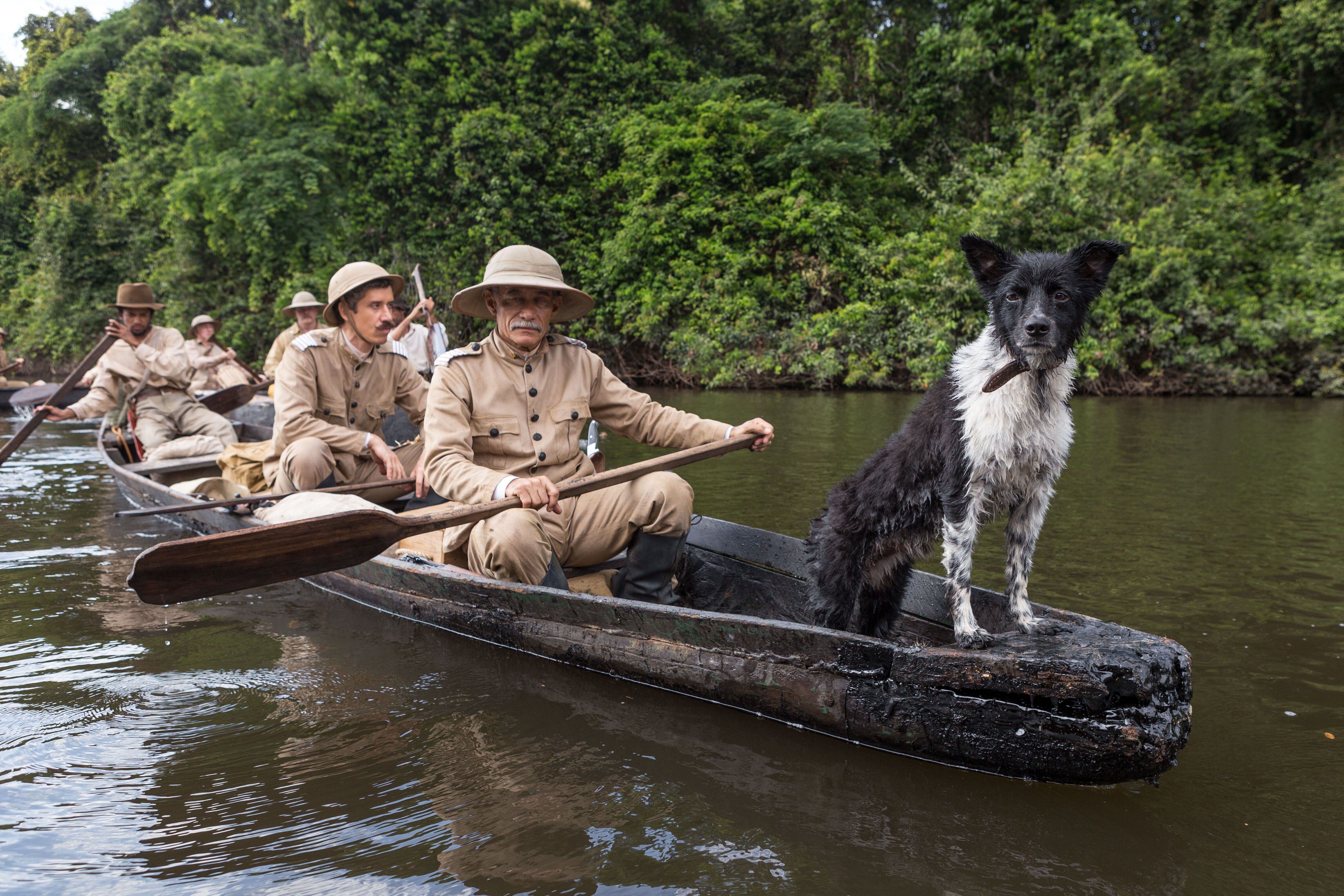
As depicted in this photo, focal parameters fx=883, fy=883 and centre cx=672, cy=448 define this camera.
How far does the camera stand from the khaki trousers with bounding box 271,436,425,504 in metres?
5.28

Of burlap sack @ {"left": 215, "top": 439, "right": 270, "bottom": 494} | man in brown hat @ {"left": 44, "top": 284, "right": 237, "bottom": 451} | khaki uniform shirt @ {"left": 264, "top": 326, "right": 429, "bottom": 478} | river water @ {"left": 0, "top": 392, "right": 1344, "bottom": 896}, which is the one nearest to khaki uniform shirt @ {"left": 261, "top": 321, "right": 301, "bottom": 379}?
man in brown hat @ {"left": 44, "top": 284, "right": 237, "bottom": 451}

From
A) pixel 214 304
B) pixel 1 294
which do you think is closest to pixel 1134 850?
pixel 214 304

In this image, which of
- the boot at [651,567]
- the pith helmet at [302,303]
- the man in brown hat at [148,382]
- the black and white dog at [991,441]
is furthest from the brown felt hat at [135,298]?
the black and white dog at [991,441]

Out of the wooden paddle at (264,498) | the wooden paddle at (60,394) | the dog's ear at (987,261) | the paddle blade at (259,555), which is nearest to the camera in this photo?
the dog's ear at (987,261)

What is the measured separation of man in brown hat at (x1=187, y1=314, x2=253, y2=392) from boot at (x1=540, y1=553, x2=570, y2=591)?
9.09 metres

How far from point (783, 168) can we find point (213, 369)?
1399 cm

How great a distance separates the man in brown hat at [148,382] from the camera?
27.3 feet

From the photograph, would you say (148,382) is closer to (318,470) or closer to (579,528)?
(318,470)

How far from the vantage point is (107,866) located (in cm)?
246

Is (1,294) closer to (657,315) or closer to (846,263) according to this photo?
(657,315)

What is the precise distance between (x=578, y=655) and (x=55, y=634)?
2.76 m

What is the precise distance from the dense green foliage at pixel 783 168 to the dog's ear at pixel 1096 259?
15278 mm

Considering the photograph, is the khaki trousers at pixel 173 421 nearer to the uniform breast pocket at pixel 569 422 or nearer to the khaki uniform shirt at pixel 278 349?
the khaki uniform shirt at pixel 278 349

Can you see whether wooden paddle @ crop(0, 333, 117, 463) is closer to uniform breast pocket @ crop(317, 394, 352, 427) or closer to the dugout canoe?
uniform breast pocket @ crop(317, 394, 352, 427)
